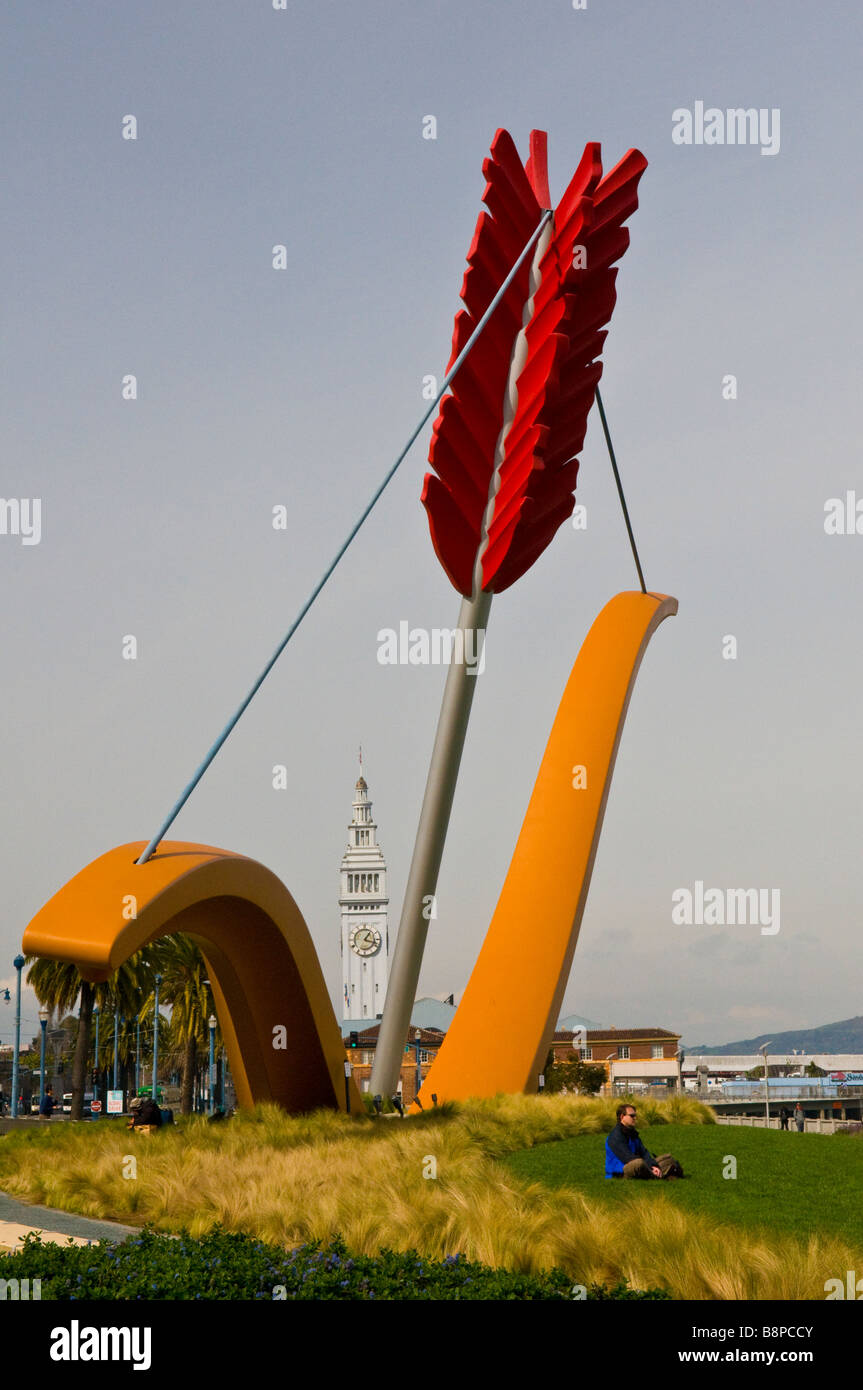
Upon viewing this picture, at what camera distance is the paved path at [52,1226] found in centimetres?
932

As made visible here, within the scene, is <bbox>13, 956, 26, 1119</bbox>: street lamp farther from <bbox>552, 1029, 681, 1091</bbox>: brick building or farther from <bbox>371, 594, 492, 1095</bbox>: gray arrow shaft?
<bbox>552, 1029, 681, 1091</bbox>: brick building

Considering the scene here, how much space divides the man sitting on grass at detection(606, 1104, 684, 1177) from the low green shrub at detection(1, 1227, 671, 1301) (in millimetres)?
4146

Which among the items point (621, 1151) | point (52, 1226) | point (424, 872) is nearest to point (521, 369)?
point (424, 872)

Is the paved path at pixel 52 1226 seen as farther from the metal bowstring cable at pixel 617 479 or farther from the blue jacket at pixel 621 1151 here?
the metal bowstring cable at pixel 617 479

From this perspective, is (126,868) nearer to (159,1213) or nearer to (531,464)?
(159,1213)

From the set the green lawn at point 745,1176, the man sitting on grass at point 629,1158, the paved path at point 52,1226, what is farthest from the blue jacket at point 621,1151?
the paved path at point 52,1226

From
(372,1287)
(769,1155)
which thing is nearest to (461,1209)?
(372,1287)

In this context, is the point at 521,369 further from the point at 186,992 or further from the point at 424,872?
the point at 186,992

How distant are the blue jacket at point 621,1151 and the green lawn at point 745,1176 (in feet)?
0.52

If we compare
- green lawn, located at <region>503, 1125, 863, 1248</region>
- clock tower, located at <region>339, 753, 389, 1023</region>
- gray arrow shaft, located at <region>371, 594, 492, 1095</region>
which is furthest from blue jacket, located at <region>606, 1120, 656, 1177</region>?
clock tower, located at <region>339, 753, 389, 1023</region>

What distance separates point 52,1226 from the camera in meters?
10.0

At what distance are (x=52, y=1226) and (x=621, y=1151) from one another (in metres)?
4.74

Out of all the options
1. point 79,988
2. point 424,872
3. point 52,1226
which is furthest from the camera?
point 79,988

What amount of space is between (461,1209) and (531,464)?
9.61 metres
